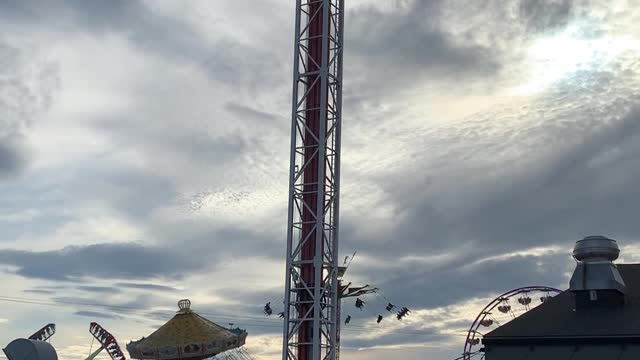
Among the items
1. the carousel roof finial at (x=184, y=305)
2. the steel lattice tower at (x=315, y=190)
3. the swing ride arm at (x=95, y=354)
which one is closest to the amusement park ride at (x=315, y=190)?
the steel lattice tower at (x=315, y=190)

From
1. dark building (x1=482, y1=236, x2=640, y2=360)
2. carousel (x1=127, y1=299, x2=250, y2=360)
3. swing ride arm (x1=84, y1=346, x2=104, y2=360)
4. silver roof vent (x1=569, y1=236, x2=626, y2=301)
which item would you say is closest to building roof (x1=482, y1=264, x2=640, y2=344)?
dark building (x1=482, y1=236, x2=640, y2=360)

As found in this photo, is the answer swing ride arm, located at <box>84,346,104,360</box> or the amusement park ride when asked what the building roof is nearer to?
the amusement park ride

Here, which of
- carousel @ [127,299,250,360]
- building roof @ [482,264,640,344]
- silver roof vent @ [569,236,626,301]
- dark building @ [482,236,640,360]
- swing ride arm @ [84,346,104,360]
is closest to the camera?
dark building @ [482,236,640,360]

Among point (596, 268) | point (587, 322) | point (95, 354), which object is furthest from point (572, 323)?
point (95, 354)

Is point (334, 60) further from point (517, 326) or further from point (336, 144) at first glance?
point (517, 326)

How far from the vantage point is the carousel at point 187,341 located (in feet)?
292

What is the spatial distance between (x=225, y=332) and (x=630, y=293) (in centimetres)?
5748

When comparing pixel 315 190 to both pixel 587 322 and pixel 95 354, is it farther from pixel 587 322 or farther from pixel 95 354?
pixel 95 354

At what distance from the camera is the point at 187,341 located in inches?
3521

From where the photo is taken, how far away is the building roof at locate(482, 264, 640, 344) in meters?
38.9

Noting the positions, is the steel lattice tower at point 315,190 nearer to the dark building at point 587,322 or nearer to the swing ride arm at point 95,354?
the dark building at point 587,322

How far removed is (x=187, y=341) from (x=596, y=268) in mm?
57096

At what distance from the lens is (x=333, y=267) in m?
61.9

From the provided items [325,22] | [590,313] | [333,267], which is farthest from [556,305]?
[325,22]
